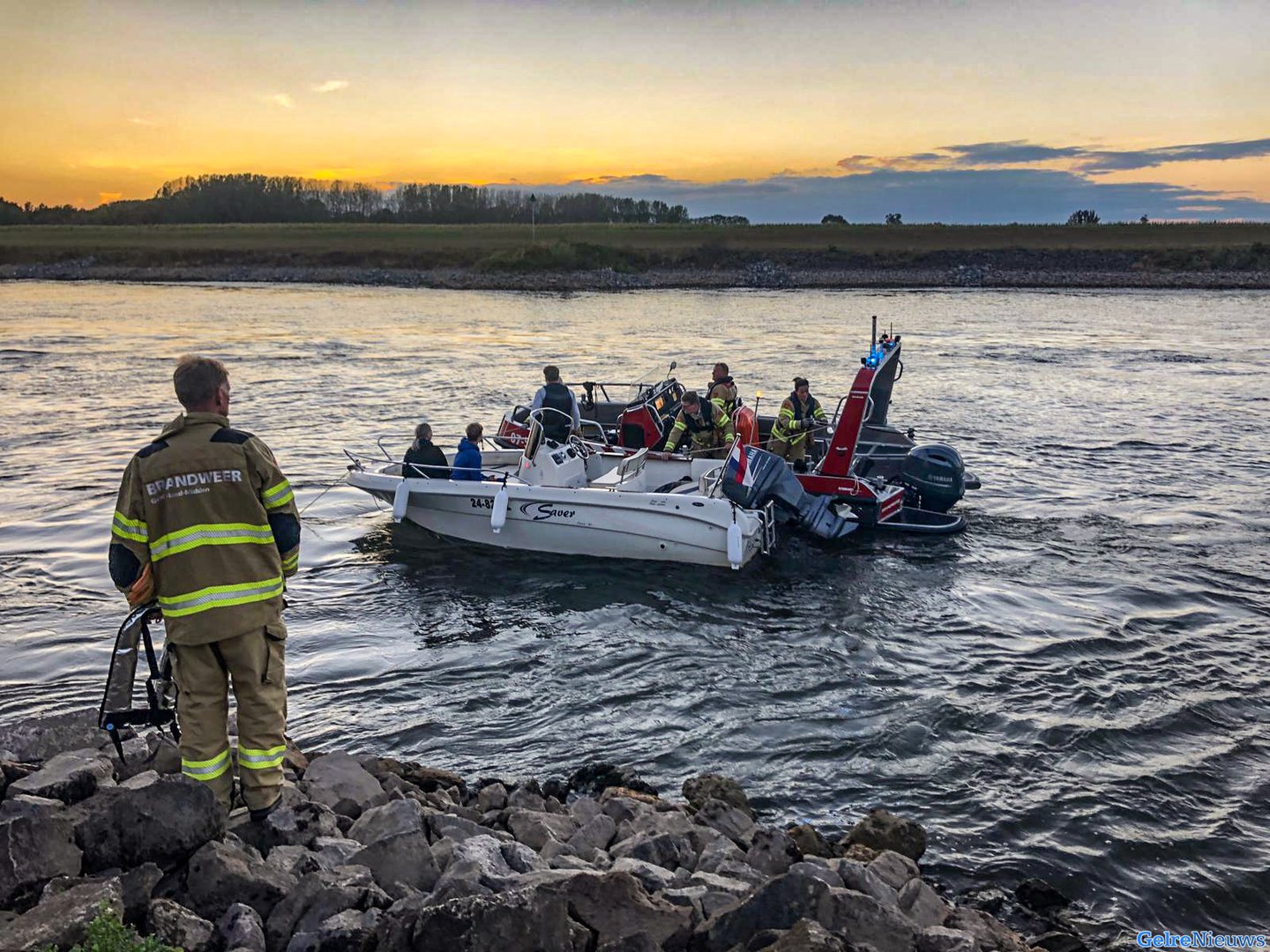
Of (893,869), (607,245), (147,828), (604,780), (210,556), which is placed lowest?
(604,780)

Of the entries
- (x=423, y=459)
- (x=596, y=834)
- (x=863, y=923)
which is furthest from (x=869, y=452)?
(x=863, y=923)

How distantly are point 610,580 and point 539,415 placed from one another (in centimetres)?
270

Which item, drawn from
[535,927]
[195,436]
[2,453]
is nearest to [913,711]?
[535,927]

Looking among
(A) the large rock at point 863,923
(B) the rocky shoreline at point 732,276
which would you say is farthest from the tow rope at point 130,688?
(B) the rocky shoreline at point 732,276

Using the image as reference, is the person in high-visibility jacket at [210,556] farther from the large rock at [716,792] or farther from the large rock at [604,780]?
the large rock at [716,792]

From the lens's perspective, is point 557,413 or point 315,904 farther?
point 557,413

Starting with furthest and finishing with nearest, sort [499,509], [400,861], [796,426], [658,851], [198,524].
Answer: [796,426] < [499,509] < [658,851] < [400,861] < [198,524]

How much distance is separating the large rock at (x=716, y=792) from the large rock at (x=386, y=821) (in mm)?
2088

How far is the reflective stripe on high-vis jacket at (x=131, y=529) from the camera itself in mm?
4828

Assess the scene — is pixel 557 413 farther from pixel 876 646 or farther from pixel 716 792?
pixel 716 792

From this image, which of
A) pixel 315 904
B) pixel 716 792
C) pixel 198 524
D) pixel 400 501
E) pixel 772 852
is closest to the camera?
pixel 315 904

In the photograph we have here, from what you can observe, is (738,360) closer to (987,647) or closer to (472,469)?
(472,469)

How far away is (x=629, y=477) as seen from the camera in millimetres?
13266

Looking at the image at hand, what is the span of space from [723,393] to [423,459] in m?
4.08
